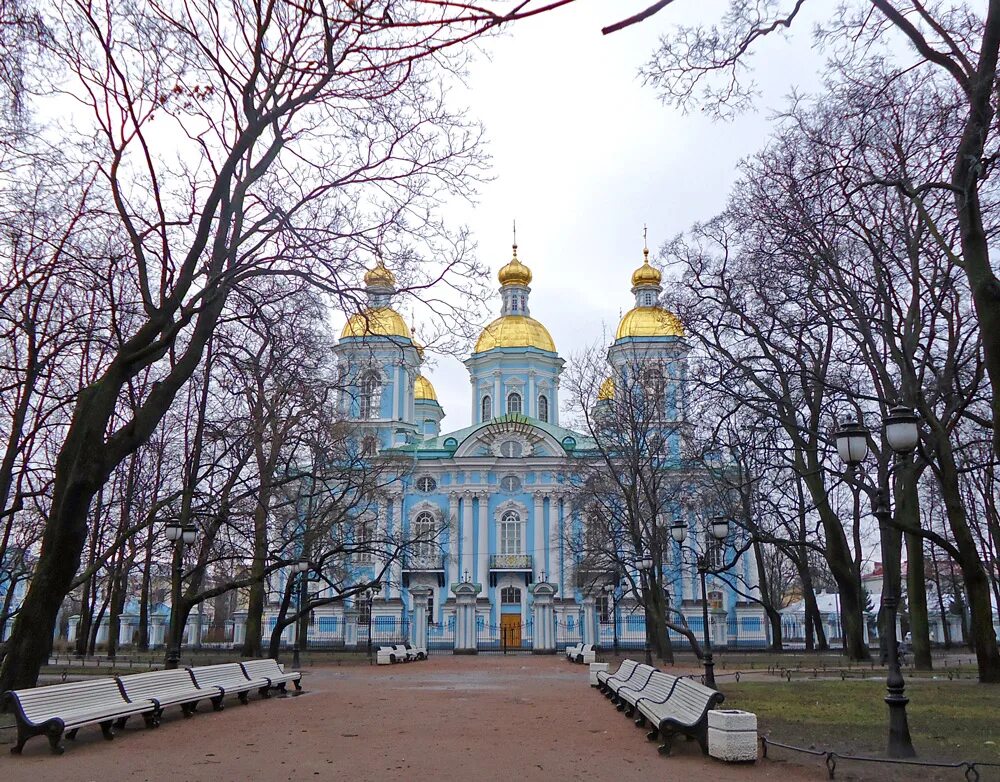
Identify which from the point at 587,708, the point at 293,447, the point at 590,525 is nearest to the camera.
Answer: the point at 587,708

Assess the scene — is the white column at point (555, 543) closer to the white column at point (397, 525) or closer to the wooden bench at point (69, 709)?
the white column at point (397, 525)

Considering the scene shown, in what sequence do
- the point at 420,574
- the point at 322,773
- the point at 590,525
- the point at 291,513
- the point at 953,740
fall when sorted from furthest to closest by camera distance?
the point at 420,574 → the point at 590,525 → the point at 291,513 → the point at 953,740 → the point at 322,773

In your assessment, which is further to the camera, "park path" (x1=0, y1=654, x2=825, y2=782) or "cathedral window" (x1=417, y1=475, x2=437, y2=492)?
"cathedral window" (x1=417, y1=475, x2=437, y2=492)

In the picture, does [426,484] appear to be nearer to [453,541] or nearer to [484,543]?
[453,541]

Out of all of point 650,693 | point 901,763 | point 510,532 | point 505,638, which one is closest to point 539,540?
point 510,532

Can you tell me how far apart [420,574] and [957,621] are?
102ft

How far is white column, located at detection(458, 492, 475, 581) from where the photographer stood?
Result: 48.0 meters

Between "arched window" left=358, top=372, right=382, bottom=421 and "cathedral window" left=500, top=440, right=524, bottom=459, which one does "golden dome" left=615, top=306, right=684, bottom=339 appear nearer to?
"cathedral window" left=500, top=440, right=524, bottom=459

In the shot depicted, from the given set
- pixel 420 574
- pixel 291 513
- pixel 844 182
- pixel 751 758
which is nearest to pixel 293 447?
pixel 291 513

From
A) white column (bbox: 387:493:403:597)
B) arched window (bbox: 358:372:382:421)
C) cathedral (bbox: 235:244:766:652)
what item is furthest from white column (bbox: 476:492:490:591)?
arched window (bbox: 358:372:382:421)

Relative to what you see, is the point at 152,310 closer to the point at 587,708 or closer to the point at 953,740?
the point at 587,708

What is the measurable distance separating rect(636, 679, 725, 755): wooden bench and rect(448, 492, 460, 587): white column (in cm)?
3626

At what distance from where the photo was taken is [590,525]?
3538cm

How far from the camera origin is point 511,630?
149 feet
